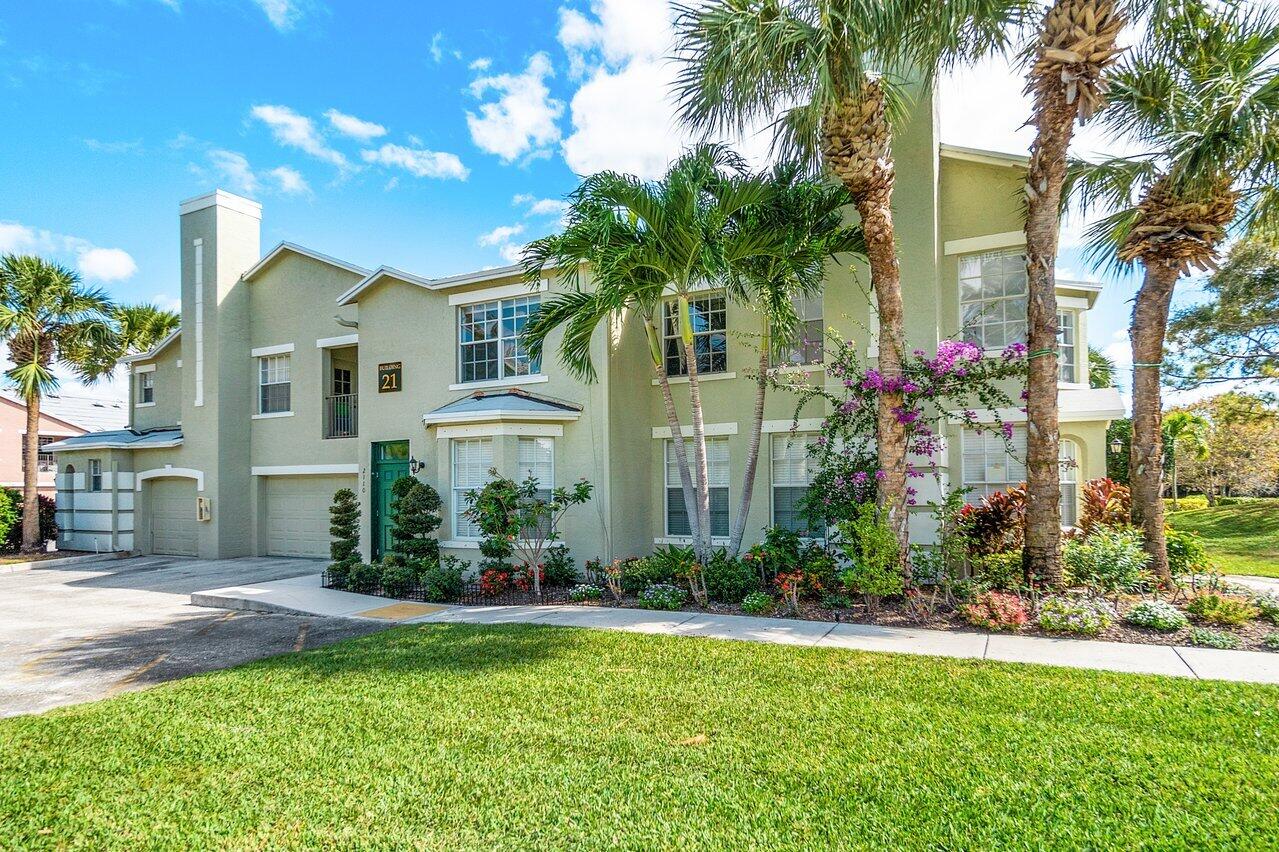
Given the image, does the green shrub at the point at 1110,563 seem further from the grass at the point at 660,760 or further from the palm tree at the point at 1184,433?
the palm tree at the point at 1184,433

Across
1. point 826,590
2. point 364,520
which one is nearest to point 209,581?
point 364,520

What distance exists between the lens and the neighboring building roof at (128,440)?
63.9ft

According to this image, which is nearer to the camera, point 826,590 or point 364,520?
point 826,590

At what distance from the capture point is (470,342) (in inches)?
576

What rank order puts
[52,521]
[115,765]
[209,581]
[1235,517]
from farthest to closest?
[1235,517] → [52,521] → [209,581] → [115,765]

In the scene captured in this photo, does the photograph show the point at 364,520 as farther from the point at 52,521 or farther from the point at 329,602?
the point at 52,521

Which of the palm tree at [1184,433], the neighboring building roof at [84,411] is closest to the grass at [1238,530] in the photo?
the palm tree at [1184,433]

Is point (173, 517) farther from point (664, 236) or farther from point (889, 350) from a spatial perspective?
point (889, 350)

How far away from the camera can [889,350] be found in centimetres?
992

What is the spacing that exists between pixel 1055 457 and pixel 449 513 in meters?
10.6

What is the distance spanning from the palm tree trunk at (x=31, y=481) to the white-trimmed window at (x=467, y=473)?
48.0ft

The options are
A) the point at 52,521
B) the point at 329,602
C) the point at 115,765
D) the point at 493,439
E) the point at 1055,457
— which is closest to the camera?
the point at 115,765

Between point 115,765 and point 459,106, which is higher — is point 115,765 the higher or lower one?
the lower one

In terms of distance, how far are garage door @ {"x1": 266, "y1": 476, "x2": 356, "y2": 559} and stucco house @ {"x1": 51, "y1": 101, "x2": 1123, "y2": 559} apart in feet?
0.21
